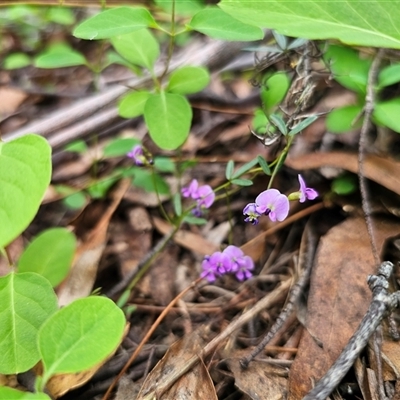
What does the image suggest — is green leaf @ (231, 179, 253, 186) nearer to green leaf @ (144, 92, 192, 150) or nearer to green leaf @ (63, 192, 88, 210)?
Result: green leaf @ (144, 92, 192, 150)

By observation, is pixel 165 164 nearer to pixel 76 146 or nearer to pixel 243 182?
pixel 76 146

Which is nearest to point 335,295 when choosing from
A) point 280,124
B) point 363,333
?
point 363,333

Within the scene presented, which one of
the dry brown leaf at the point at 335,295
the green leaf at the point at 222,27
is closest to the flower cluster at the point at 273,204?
the dry brown leaf at the point at 335,295

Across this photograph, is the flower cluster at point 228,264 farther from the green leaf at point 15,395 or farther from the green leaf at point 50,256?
the green leaf at point 15,395

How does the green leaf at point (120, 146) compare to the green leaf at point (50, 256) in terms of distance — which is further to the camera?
the green leaf at point (120, 146)

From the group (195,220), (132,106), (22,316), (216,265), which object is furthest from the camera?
(132,106)

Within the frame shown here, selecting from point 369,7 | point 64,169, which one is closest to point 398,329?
point 369,7

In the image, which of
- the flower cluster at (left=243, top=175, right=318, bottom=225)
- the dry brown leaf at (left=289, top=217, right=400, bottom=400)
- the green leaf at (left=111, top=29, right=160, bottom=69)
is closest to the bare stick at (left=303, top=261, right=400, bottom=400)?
the dry brown leaf at (left=289, top=217, right=400, bottom=400)
